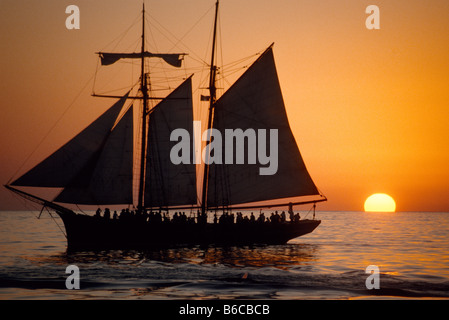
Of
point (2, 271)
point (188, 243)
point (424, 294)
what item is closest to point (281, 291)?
point (424, 294)

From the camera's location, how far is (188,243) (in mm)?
57531

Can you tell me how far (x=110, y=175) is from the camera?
55688 mm

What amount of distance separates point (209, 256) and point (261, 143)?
13.9m

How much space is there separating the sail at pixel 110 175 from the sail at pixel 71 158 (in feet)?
2.59

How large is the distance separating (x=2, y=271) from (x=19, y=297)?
1083 cm

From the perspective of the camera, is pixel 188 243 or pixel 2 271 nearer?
pixel 2 271

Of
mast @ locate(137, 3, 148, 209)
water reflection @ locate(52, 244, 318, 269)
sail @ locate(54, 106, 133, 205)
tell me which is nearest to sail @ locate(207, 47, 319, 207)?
water reflection @ locate(52, 244, 318, 269)

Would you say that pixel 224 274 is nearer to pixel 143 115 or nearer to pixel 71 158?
pixel 71 158

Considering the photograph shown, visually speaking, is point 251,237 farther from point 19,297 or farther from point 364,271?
point 19,297

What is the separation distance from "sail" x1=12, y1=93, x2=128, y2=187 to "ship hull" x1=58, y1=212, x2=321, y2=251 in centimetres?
513

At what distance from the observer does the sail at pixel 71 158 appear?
2005 inches

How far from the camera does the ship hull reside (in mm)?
54781

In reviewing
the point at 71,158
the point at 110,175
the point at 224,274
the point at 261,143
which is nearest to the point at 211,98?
the point at 261,143

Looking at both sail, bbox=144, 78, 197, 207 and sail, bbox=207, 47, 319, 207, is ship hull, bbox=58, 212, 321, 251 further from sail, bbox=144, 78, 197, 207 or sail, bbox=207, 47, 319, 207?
sail, bbox=144, 78, 197, 207
